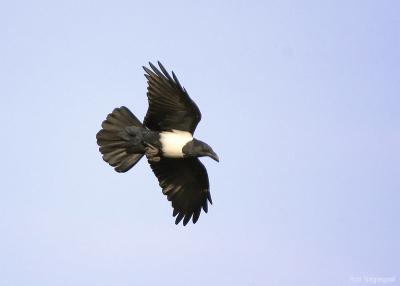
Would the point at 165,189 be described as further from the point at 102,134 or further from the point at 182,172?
the point at 102,134

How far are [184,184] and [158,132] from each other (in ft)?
4.90

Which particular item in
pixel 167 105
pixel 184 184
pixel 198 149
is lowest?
pixel 184 184

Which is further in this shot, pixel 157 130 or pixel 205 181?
pixel 205 181

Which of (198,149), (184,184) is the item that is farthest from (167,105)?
(184,184)

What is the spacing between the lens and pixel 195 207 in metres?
16.2

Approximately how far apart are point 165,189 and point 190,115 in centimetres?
186

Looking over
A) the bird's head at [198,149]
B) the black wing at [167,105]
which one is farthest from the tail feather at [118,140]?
the bird's head at [198,149]

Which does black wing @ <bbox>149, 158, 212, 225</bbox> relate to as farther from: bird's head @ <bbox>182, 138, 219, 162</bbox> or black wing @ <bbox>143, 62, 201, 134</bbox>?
black wing @ <bbox>143, 62, 201, 134</bbox>

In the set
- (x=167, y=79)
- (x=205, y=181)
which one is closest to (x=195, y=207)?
(x=205, y=181)

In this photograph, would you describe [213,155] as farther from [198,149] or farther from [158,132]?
[158,132]

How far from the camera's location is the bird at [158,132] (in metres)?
14.5

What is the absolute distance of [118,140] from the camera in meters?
15.1

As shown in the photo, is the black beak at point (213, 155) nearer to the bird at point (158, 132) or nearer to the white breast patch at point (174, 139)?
the bird at point (158, 132)

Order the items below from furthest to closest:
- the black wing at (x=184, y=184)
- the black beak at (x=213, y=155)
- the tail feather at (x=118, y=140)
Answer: the black wing at (x=184, y=184), the tail feather at (x=118, y=140), the black beak at (x=213, y=155)
